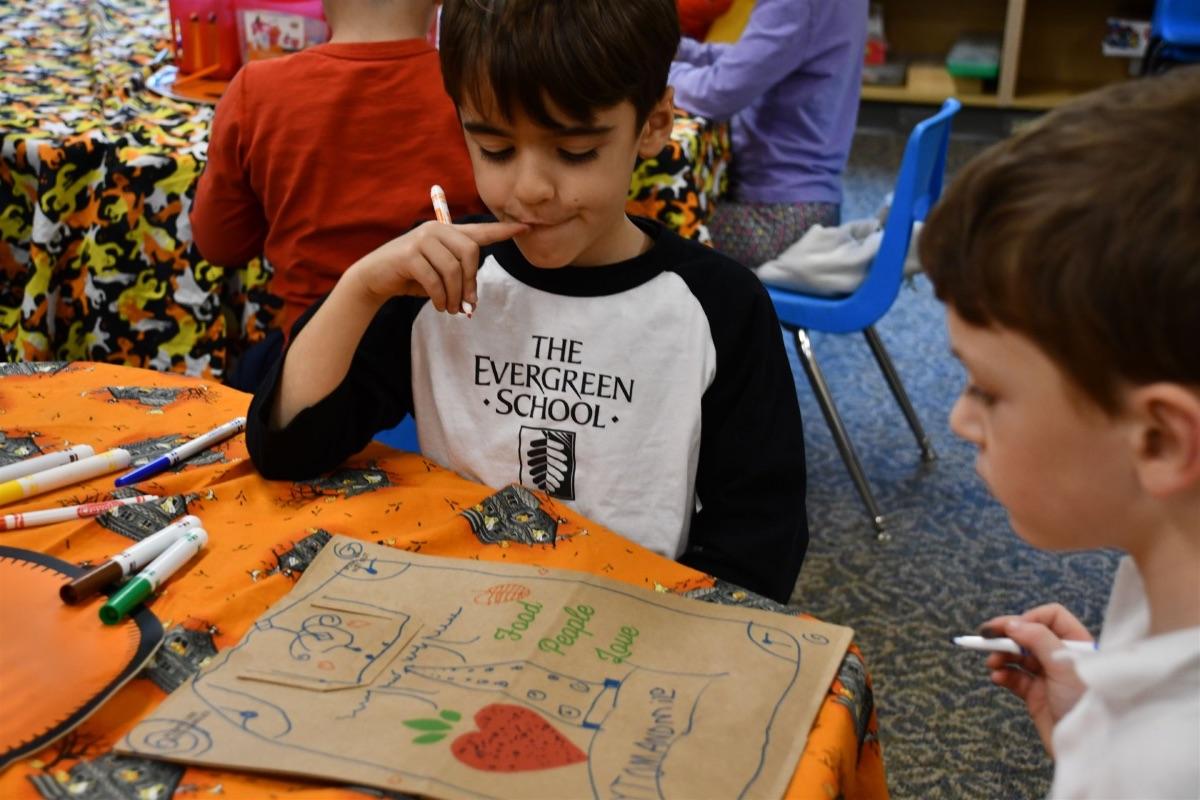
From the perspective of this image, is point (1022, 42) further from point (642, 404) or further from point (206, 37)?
point (642, 404)

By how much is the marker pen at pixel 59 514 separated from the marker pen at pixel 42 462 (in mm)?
58

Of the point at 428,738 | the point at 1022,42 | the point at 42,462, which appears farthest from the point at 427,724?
the point at 1022,42

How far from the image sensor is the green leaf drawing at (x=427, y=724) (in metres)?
0.68

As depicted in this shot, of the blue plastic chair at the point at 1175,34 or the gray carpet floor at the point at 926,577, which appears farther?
the blue plastic chair at the point at 1175,34

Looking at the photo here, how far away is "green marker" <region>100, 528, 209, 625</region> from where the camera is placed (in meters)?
0.78

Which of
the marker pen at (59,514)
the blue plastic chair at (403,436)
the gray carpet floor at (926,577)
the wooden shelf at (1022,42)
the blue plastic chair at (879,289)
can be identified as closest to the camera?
the marker pen at (59,514)

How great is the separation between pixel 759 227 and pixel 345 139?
0.92m

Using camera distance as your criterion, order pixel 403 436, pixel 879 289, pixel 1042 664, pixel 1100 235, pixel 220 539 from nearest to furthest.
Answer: pixel 1100 235, pixel 1042 664, pixel 220 539, pixel 403 436, pixel 879 289

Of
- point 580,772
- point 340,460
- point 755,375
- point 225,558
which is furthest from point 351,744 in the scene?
point 755,375

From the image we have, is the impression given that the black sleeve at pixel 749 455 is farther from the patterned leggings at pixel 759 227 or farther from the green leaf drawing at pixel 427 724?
the patterned leggings at pixel 759 227

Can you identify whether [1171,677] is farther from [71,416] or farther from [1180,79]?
[71,416]

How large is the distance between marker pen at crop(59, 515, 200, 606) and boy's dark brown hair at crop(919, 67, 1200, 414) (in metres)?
0.56

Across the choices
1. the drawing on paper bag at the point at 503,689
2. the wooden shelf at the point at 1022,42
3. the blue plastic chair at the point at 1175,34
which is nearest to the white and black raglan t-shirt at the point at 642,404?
the drawing on paper bag at the point at 503,689

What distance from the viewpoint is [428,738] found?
67cm
